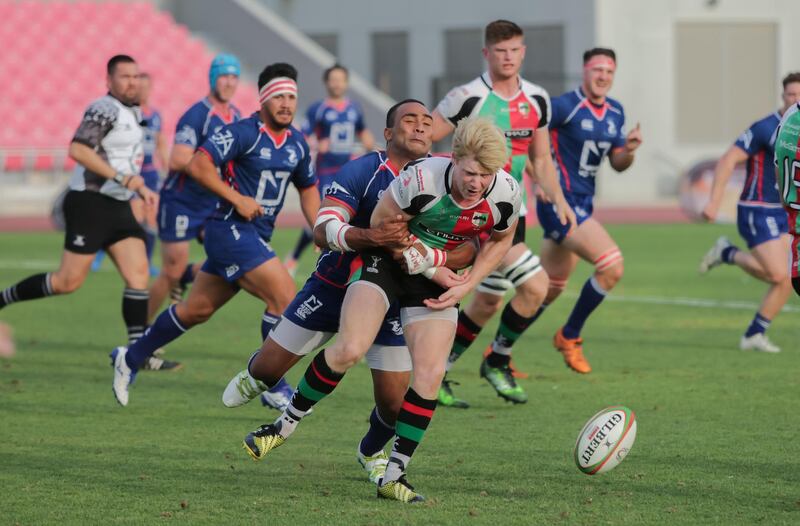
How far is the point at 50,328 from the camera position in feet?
42.8

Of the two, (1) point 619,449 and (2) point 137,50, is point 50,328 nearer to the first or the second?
(1) point 619,449

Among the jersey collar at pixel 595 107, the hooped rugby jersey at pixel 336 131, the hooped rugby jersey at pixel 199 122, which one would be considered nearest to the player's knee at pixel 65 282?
the hooped rugby jersey at pixel 199 122

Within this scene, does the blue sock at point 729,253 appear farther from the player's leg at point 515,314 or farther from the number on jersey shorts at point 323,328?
the number on jersey shorts at point 323,328

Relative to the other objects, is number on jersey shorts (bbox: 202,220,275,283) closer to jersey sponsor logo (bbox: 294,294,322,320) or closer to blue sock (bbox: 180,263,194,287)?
jersey sponsor logo (bbox: 294,294,322,320)

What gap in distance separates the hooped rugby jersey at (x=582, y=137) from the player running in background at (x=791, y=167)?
372cm

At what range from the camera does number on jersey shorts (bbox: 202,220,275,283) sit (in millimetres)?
8375

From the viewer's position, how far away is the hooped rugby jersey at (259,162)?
8.41 metres

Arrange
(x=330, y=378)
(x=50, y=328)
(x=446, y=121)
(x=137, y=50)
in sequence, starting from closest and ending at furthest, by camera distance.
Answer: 1. (x=330, y=378)
2. (x=446, y=121)
3. (x=50, y=328)
4. (x=137, y=50)

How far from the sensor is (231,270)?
8406 millimetres

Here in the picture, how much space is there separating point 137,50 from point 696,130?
15.3 metres

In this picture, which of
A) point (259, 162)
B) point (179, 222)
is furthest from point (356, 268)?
point (179, 222)

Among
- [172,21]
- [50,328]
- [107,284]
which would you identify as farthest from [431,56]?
[50,328]

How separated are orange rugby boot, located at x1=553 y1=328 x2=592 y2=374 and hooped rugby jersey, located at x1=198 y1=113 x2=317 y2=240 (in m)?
2.64

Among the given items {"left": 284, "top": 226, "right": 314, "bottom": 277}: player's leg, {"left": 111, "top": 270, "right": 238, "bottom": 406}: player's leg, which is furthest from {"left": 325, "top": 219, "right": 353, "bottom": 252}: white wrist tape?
{"left": 284, "top": 226, "right": 314, "bottom": 277}: player's leg
